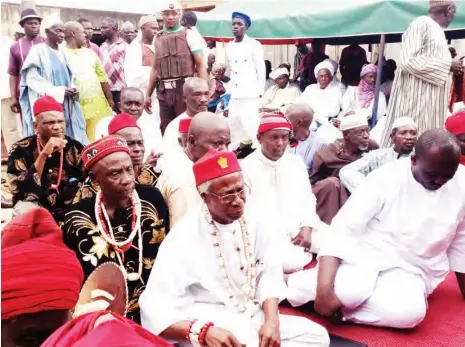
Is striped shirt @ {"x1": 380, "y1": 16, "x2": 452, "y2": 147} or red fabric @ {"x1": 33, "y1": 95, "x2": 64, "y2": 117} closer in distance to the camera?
red fabric @ {"x1": 33, "y1": 95, "x2": 64, "y2": 117}

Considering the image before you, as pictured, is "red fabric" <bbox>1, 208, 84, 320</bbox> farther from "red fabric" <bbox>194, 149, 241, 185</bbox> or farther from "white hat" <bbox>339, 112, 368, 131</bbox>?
"white hat" <bbox>339, 112, 368, 131</bbox>

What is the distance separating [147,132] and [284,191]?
1666mm

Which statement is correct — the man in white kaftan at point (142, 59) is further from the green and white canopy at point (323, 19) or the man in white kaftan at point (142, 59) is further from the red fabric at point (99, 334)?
the red fabric at point (99, 334)

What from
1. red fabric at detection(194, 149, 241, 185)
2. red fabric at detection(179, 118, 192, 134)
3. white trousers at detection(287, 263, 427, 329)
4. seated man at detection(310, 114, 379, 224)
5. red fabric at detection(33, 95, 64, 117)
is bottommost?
white trousers at detection(287, 263, 427, 329)

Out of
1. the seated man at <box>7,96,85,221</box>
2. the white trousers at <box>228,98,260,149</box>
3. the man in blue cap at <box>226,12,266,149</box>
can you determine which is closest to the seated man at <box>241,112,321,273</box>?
the seated man at <box>7,96,85,221</box>

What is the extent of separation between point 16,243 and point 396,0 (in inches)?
270

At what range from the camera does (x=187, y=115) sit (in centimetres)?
513

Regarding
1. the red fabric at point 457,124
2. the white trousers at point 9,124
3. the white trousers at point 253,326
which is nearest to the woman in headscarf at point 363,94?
the red fabric at point 457,124

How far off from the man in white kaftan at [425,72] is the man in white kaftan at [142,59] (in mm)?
3618

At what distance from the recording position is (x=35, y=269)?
1724mm

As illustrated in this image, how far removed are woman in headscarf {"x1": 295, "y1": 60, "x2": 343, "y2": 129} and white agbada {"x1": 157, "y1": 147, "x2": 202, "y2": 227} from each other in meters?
4.85

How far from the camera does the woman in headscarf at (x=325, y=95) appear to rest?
8.93 metres

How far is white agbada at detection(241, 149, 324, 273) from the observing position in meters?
4.80

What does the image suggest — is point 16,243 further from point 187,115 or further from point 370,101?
point 370,101
